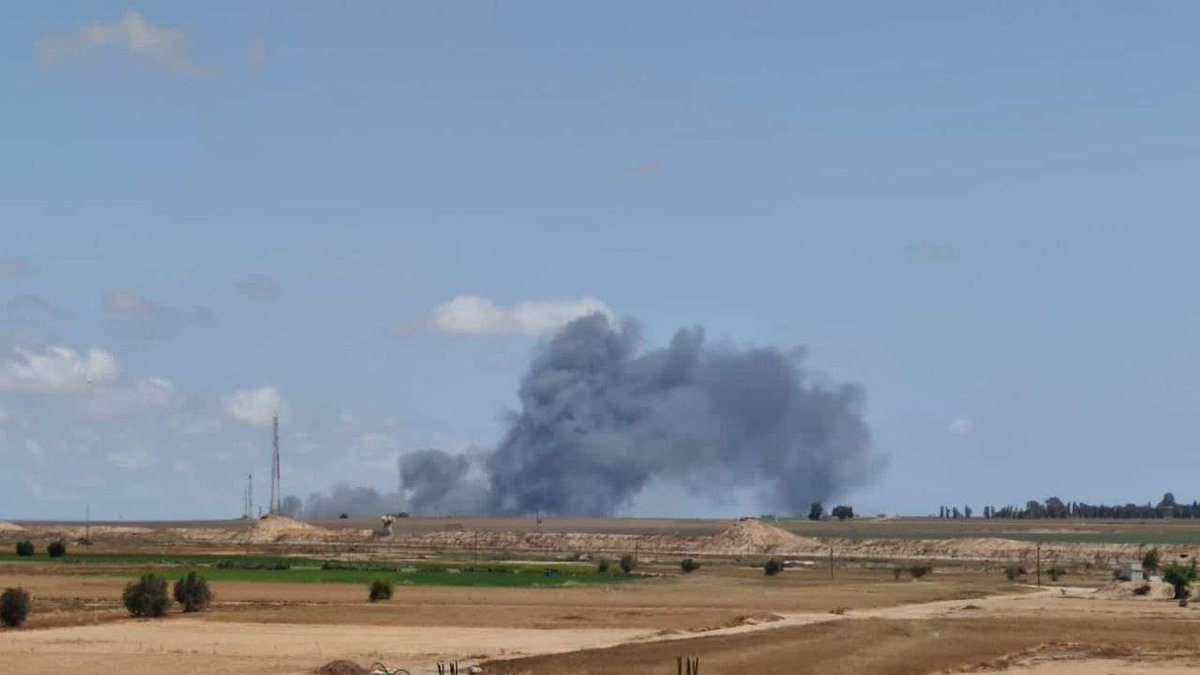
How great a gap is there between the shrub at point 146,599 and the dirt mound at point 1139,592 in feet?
157

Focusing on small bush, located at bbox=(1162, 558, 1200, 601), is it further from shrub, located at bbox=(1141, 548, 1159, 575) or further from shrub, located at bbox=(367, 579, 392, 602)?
shrub, located at bbox=(367, 579, 392, 602)

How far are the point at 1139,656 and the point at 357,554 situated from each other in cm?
10631

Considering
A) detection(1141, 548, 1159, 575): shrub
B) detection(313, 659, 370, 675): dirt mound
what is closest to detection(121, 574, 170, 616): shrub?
detection(313, 659, 370, 675): dirt mound

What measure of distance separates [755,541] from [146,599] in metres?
118

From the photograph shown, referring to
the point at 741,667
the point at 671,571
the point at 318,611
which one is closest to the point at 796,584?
the point at 671,571

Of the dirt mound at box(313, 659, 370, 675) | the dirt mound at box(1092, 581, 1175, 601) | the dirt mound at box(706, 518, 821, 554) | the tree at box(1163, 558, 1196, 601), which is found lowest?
the dirt mound at box(313, 659, 370, 675)

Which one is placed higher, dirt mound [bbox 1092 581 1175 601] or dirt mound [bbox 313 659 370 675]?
dirt mound [bbox 1092 581 1175 601]

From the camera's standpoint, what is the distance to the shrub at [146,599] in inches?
2975

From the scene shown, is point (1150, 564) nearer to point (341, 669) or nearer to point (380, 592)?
point (380, 592)

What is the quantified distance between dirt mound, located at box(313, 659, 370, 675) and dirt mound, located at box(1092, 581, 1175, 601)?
53.1 meters

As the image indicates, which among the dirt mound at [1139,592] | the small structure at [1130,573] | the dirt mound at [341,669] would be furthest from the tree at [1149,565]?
the dirt mound at [341,669]

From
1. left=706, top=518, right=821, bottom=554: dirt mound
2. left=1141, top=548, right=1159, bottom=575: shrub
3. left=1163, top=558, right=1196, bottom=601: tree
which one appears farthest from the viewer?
left=706, top=518, right=821, bottom=554: dirt mound

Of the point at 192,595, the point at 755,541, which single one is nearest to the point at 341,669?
the point at 192,595

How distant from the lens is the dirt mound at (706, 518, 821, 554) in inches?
7224
